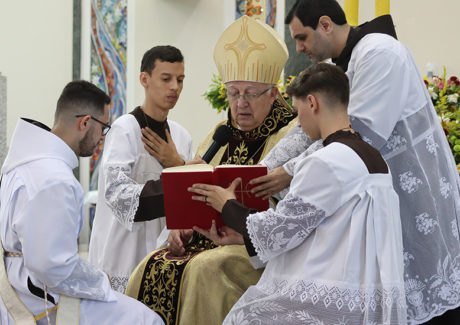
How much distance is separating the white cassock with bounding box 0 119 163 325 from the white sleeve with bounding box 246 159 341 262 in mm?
817

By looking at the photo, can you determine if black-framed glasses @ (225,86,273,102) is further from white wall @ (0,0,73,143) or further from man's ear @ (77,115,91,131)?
white wall @ (0,0,73,143)

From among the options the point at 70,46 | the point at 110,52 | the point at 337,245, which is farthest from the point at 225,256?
the point at 70,46

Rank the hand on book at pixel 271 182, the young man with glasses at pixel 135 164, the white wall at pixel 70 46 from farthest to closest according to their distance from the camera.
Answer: the white wall at pixel 70 46, the young man with glasses at pixel 135 164, the hand on book at pixel 271 182

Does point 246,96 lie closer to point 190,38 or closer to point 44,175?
point 44,175

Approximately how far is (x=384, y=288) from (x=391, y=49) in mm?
1249

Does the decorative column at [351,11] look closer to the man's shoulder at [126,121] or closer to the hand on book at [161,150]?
the hand on book at [161,150]

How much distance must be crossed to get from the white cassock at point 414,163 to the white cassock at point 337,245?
438 millimetres

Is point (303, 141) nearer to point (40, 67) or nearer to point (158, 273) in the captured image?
point (158, 273)

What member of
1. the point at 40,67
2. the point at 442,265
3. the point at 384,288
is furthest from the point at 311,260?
the point at 40,67

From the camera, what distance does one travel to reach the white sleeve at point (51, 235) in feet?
9.64

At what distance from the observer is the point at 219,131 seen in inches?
160

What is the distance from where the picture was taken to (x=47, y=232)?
2939 millimetres

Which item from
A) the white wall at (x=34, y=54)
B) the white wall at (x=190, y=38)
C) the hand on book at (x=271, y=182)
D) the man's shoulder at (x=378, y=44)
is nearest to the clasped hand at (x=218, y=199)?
the hand on book at (x=271, y=182)

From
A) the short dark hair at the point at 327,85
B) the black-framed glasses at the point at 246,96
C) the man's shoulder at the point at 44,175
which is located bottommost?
the man's shoulder at the point at 44,175
